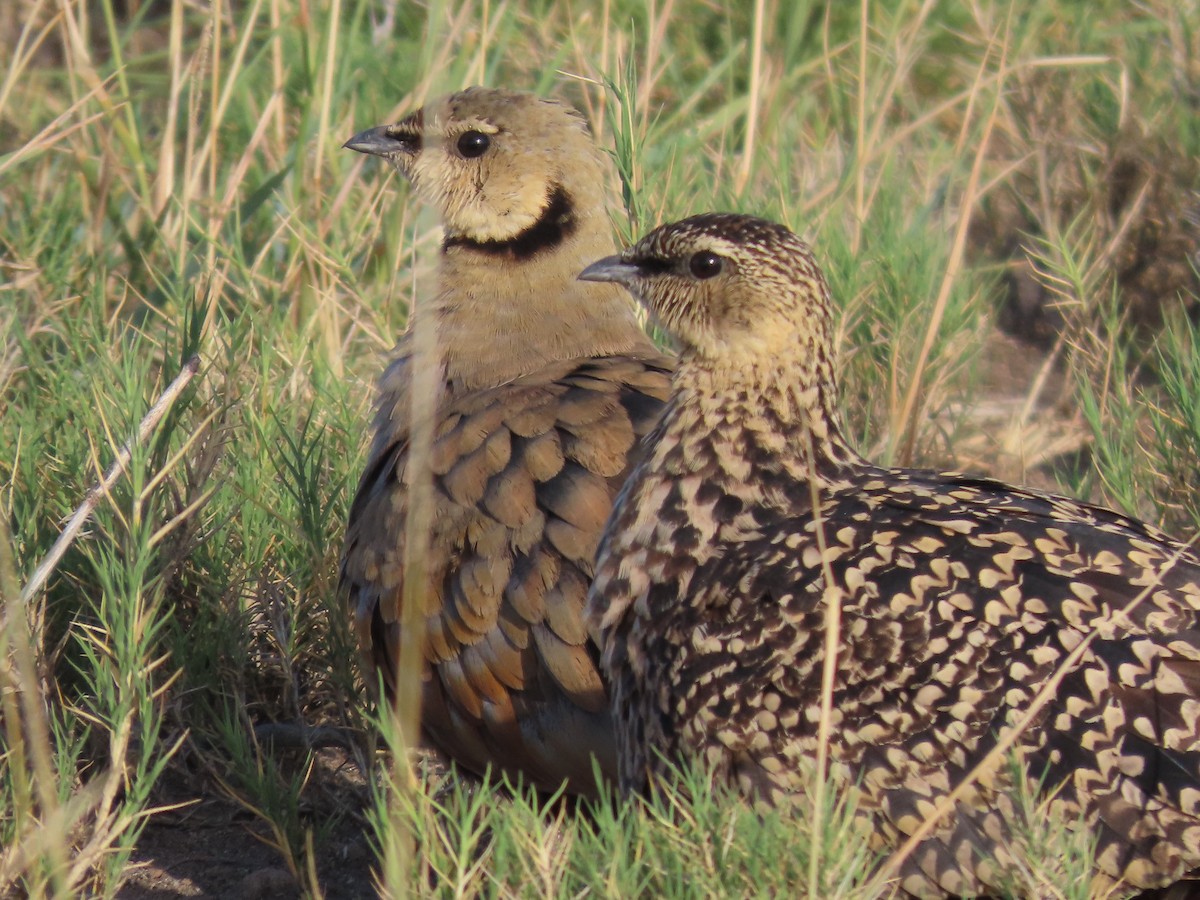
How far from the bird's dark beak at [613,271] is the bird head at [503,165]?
1.90ft

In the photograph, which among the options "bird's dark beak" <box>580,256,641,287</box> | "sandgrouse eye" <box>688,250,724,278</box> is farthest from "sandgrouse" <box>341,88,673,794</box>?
"sandgrouse eye" <box>688,250,724,278</box>

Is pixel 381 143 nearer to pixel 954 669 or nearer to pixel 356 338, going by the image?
pixel 356 338

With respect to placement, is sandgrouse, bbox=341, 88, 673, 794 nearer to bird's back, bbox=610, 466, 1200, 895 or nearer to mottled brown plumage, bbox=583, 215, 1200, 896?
mottled brown plumage, bbox=583, 215, 1200, 896

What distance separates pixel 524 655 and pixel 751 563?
0.59 metres

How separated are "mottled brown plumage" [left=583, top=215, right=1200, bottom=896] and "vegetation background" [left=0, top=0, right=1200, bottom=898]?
108mm

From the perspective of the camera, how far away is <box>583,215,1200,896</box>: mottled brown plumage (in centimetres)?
244

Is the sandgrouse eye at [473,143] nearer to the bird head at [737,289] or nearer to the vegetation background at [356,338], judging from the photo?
the vegetation background at [356,338]

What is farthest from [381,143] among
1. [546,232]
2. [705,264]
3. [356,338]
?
[705,264]

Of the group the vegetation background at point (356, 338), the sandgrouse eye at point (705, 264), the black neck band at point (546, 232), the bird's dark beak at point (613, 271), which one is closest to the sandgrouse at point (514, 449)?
the black neck band at point (546, 232)

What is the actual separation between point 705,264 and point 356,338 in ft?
6.00

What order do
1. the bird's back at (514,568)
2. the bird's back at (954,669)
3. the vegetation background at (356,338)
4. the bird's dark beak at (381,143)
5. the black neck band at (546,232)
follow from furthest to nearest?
the bird's dark beak at (381,143) → the black neck band at (546,232) → the bird's back at (514,568) → the vegetation background at (356,338) → the bird's back at (954,669)

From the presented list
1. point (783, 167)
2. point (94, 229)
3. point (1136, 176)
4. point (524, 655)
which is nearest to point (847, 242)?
point (783, 167)

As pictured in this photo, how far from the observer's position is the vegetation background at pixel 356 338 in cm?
278

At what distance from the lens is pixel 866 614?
2.60m
